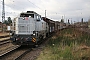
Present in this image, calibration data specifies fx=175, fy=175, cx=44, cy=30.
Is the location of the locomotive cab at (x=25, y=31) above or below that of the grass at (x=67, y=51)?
above

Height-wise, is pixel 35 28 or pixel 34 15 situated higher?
pixel 34 15

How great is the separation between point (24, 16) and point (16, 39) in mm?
2889

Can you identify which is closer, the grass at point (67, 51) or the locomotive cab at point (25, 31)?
the grass at point (67, 51)

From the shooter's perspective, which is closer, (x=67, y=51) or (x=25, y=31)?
(x=67, y=51)

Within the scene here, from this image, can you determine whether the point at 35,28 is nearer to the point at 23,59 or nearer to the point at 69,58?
the point at 23,59

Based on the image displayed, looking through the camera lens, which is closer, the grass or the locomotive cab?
the grass

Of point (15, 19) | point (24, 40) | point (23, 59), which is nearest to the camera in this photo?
point (23, 59)

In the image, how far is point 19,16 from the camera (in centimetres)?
1695

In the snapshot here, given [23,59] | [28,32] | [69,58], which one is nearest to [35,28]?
[28,32]

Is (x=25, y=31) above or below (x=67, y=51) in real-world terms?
above

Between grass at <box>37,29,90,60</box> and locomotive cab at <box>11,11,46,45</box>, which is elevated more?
locomotive cab at <box>11,11,46,45</box>

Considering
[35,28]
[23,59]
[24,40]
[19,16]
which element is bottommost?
[23,59]

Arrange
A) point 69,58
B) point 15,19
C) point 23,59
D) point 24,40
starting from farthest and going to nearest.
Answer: point 15,19 → point 24,40 → point 23,59 → point 69,58

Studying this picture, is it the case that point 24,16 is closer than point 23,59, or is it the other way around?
point 23,59
